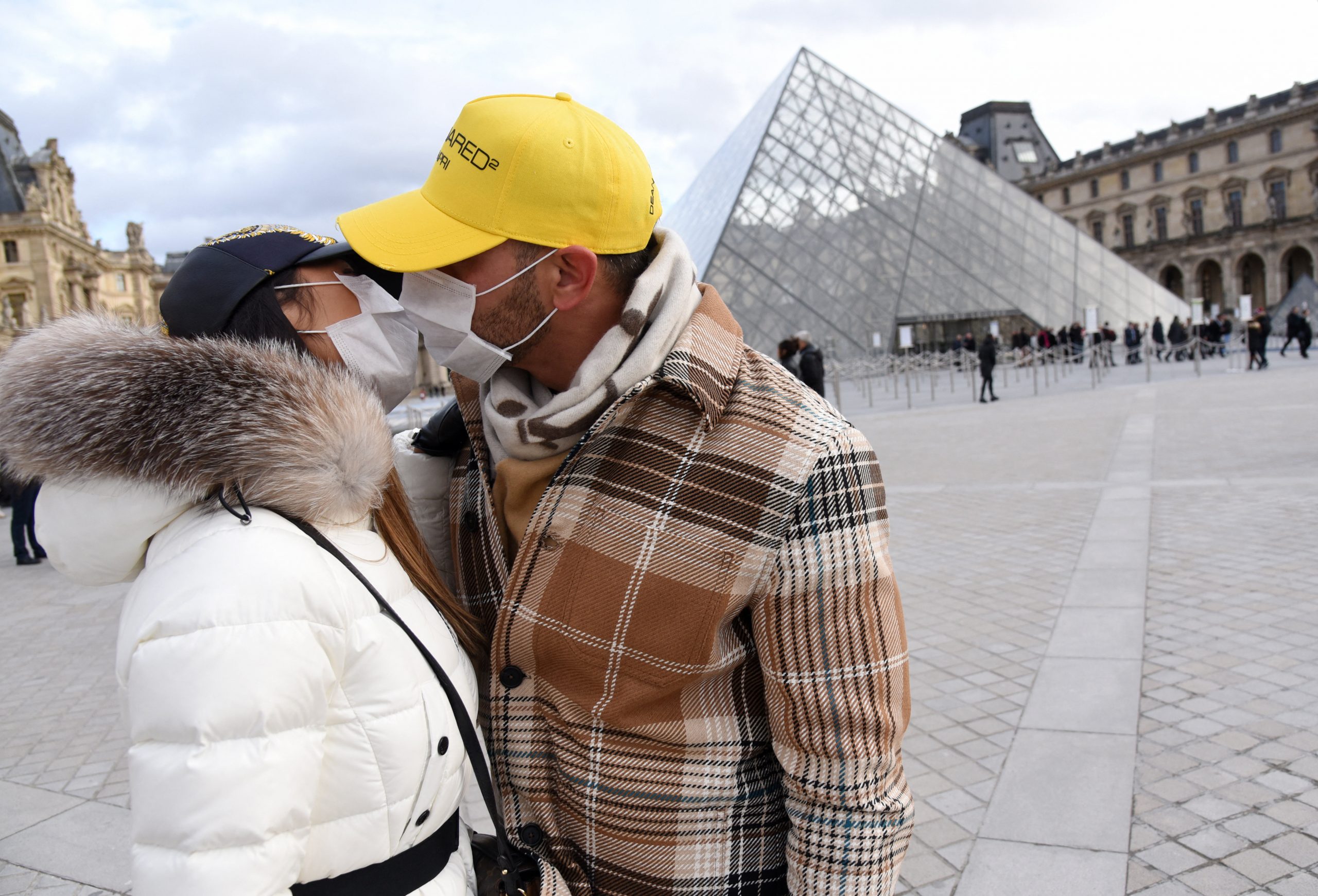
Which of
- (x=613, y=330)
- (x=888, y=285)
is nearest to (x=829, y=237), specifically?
(x=888, y=285)

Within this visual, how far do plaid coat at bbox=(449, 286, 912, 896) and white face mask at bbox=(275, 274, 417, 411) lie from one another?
37cm

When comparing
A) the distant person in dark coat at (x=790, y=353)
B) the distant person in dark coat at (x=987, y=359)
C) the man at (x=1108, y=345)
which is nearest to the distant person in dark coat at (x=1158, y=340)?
the man at (x=1108, y=345)

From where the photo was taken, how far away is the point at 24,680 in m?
4.57

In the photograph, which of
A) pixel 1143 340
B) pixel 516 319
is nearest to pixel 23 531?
pixel 516 319

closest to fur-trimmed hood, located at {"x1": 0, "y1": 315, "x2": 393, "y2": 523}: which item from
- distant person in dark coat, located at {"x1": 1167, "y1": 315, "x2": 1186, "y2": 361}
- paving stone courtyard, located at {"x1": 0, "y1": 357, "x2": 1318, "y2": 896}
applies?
paving stone courtyard, located at {"x1": 0, "y1": 357, "x2": 1318, "y2": 896}

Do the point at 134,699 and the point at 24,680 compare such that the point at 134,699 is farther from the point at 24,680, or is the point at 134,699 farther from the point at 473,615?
the point at 24,680

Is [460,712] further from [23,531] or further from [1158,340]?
[1158,340]

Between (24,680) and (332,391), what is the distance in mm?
4742

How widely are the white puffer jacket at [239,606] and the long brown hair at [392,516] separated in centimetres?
11

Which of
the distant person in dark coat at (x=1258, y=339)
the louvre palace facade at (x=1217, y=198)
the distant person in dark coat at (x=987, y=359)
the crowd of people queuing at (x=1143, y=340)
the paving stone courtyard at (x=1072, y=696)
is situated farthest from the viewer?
the louvre palace facade at (x=1217, y=198)

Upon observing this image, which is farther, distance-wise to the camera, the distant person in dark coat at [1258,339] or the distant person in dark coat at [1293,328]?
the distant person in dark coat at [1293,328]

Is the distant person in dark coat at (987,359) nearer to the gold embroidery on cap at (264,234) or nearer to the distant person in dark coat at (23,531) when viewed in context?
the distant person in dark coat at (23,531)

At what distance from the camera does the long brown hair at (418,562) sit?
116 centimetres

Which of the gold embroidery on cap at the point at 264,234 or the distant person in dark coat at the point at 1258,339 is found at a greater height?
the gold embroidery on cap at the point at 264,234
